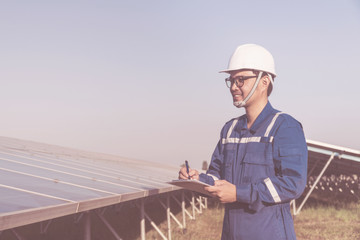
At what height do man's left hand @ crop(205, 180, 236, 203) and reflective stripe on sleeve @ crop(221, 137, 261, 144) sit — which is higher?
reflective stripe on sleeve @ crop(221, 137, 261, 144)

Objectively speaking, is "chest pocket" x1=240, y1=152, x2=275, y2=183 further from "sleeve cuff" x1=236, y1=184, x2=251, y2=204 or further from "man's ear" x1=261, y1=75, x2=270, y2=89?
"man's ear" x1=261, y1=75, x2=270, y2=89

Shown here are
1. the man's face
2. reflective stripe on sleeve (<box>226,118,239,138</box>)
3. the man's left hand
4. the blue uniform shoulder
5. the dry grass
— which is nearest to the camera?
the man's left hand

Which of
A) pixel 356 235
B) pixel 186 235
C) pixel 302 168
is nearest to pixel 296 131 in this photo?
pixel 302 168

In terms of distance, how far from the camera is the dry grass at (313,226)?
10.9 m

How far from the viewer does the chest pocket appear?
3033 millimetres

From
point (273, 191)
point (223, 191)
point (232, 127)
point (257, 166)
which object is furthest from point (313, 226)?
point (223, 191)

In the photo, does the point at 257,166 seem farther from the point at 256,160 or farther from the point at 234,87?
the point at 234,87

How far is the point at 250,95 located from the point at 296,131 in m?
0.49

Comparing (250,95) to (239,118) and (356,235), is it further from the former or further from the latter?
(356,235)

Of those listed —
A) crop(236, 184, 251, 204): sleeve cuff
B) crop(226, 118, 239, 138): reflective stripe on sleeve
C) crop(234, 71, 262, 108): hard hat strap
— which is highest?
crop(234, 71, 262, 108): hard hat strap

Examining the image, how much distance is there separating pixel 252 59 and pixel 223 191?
3.93ft

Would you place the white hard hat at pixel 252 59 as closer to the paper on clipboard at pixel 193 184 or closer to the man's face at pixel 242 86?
the man's face at pixel 242 86

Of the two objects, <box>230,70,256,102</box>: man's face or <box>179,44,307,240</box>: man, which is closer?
<box>179,44,307,240</box>: man

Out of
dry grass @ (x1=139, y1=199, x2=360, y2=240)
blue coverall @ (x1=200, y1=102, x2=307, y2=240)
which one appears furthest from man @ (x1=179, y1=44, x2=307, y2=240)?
dry grass @ (x1=139, y1=199, x2=360, y2=240)
